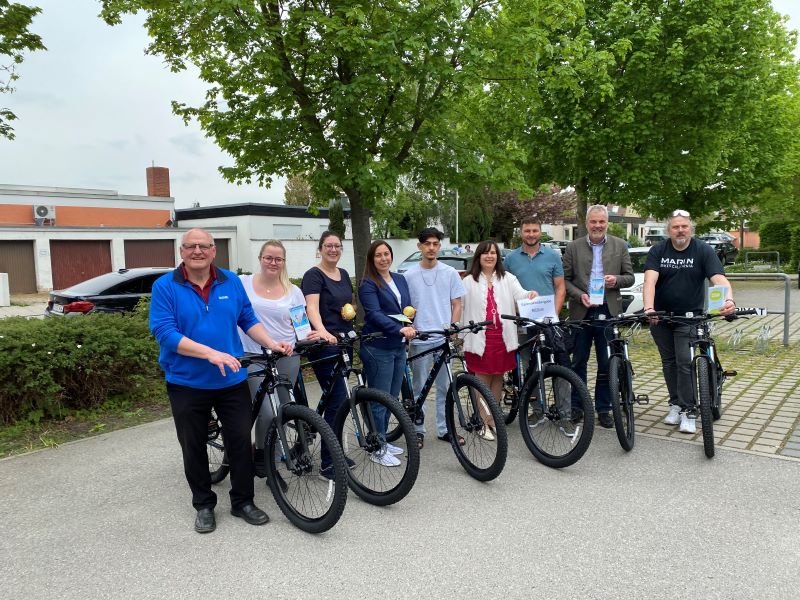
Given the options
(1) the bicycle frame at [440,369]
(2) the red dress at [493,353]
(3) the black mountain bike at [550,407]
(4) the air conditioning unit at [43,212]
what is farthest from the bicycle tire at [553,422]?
(4) the air conditioning unit at [43,212]

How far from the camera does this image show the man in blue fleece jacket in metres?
3.49

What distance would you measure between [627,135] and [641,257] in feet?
9.46

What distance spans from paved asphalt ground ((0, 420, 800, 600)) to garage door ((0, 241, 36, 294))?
27.7 meters

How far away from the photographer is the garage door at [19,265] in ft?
92.0

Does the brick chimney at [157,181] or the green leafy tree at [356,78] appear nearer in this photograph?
the green leafy tree at [356,78]

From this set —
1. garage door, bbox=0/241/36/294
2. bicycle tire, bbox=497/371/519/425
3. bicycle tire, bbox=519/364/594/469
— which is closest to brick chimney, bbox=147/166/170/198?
garage door, bbox=0/241/36/294

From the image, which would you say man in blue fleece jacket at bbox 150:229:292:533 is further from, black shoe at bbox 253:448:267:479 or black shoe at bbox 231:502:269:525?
black shoe at bbox 253:448:267:479

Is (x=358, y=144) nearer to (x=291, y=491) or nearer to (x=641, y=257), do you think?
(x=291, y=491)

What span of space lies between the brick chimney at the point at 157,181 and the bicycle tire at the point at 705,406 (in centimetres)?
4790

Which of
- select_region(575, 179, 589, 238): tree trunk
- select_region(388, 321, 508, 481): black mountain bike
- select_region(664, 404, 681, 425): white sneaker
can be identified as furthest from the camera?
select_region(575, 179, 589, 238): tree trunk

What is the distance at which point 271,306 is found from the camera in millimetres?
4445

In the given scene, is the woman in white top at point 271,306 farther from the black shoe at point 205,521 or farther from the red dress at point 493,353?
the red dress at point 493,353

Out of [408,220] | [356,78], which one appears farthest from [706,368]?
[408,220]

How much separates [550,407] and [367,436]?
148cm
